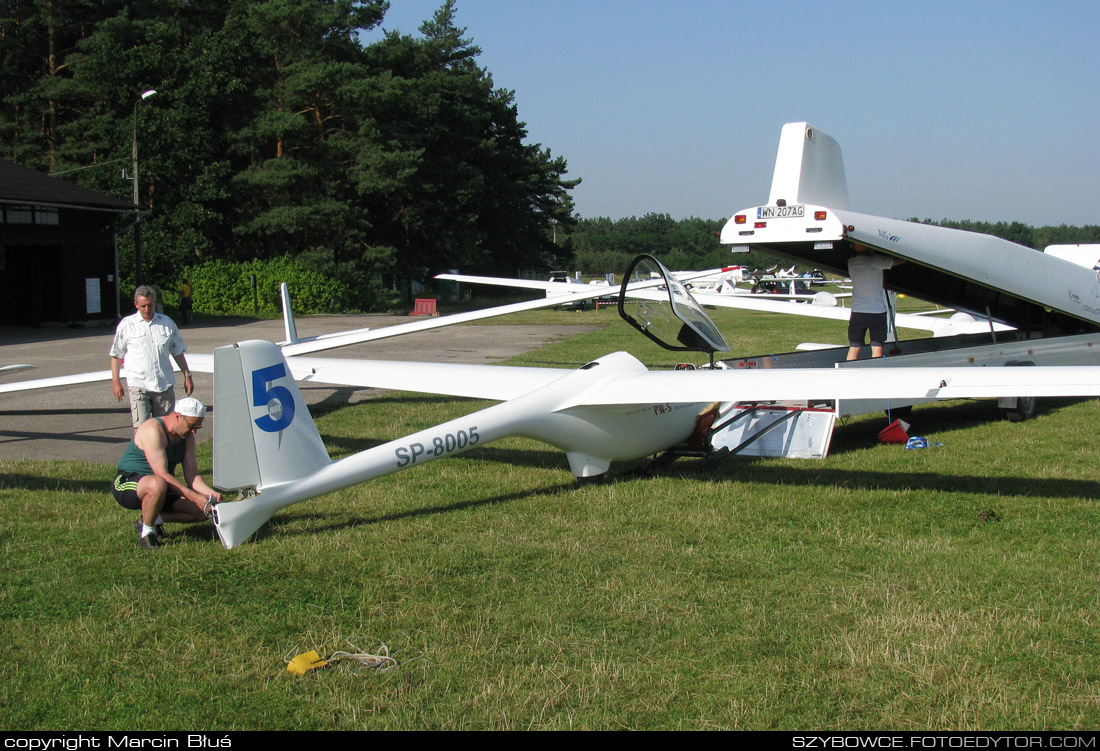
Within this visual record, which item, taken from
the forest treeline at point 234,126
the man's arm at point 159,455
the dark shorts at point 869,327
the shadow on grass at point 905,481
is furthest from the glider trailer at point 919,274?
the forest treeline at point 234,126

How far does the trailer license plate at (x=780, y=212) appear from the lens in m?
8.59

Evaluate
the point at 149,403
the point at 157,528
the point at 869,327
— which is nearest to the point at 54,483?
the point at 149,403

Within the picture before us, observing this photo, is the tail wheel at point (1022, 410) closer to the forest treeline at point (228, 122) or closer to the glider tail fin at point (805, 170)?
the glider tail fin at point (805, 170)

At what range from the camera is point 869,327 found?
31.2 feet

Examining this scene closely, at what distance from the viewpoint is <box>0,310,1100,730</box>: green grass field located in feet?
11.9

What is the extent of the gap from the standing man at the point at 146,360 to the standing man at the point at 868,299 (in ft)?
23.0

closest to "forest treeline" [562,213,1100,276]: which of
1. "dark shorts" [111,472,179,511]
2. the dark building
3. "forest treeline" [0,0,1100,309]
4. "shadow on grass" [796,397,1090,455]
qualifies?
"forest treeline" [0,0,1100,309]

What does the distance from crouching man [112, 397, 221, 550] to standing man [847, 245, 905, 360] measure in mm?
6943

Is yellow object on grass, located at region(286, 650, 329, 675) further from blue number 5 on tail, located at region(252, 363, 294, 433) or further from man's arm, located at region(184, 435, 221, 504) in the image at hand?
man's arm, located at region(184, 435, 221, 504)

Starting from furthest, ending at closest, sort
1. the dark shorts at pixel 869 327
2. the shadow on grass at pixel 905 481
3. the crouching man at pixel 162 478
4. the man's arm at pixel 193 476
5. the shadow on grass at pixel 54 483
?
the dark shorts at pixel 869 327, the shadow on grass at pixel 54 483, the shadow on grass at pixel 905 481, the man's arm at pixel 193 476, the crouching man at pixel 162 478

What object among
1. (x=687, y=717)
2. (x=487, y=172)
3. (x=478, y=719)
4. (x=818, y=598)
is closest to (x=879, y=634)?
(x=818, y=598)

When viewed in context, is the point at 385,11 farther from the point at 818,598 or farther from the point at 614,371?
the point at 818,598

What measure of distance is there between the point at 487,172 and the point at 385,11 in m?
15.3

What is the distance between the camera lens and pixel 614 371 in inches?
290
